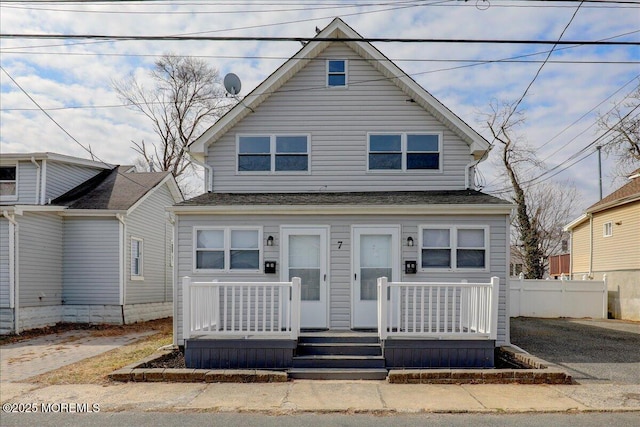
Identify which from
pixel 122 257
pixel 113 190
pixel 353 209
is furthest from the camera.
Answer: pixel 113 190

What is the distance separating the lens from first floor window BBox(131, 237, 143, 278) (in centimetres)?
1605

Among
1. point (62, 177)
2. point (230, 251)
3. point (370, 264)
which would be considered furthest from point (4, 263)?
point (370, 264)

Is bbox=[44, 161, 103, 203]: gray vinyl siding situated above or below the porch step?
above

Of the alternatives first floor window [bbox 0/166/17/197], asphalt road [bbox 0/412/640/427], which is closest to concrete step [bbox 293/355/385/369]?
asphalt road [bbox 0/412/640/427]

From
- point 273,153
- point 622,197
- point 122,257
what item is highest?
point 273,153

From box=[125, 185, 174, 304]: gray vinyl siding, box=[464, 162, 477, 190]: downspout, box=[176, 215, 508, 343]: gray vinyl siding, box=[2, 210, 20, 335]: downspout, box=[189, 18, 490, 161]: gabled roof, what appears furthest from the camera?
box=[125, 185, 174, 304]: gray vinyl siding

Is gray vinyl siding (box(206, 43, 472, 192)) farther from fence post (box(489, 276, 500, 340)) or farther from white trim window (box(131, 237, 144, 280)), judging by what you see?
white trim window (box(131, 237, 144, 280))

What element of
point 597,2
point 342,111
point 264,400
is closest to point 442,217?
point 342,111

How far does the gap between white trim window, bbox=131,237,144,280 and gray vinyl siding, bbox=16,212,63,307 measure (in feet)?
7.08

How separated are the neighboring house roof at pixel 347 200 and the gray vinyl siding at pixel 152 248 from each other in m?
6.51

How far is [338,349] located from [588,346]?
6149mm

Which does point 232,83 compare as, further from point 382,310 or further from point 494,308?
point 494,308

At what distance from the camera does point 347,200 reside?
32.9 feet

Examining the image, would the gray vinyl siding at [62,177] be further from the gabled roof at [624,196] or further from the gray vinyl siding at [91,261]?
the gabled roof at [624,196]
